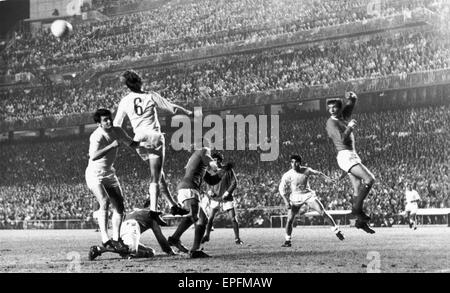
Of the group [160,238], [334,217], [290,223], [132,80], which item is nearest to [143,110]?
[132,80]

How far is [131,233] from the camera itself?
800cm

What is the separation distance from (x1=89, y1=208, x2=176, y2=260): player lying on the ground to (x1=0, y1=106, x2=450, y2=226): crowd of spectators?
164 inches

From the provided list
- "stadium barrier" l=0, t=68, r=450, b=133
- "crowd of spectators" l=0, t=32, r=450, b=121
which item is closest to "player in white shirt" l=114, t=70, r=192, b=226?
"stadium barrier" l=0, t=68, r=450, b=133

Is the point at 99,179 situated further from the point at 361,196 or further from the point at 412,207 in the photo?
the point at 412,207

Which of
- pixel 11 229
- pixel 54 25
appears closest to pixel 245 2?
pixel 54 25

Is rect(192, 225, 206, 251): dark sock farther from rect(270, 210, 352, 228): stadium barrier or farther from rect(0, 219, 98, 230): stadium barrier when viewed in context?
rect(0, 219, 98, 230): stadium barrier

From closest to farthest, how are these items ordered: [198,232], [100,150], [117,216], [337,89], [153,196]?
[198,232] < [153,196] < [117,216] < [100,150] < [337,89]

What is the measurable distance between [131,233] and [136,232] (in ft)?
0.30

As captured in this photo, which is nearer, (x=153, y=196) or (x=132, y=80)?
(x=153, y=196)

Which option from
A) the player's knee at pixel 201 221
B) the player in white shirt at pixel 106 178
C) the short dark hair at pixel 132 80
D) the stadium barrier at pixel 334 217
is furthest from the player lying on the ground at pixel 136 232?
the stadium barrier at pixel 334 217

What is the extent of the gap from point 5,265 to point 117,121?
8.06ft

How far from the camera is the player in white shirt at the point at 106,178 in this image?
7.95 m

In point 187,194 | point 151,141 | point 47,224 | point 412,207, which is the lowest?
point 47,224
